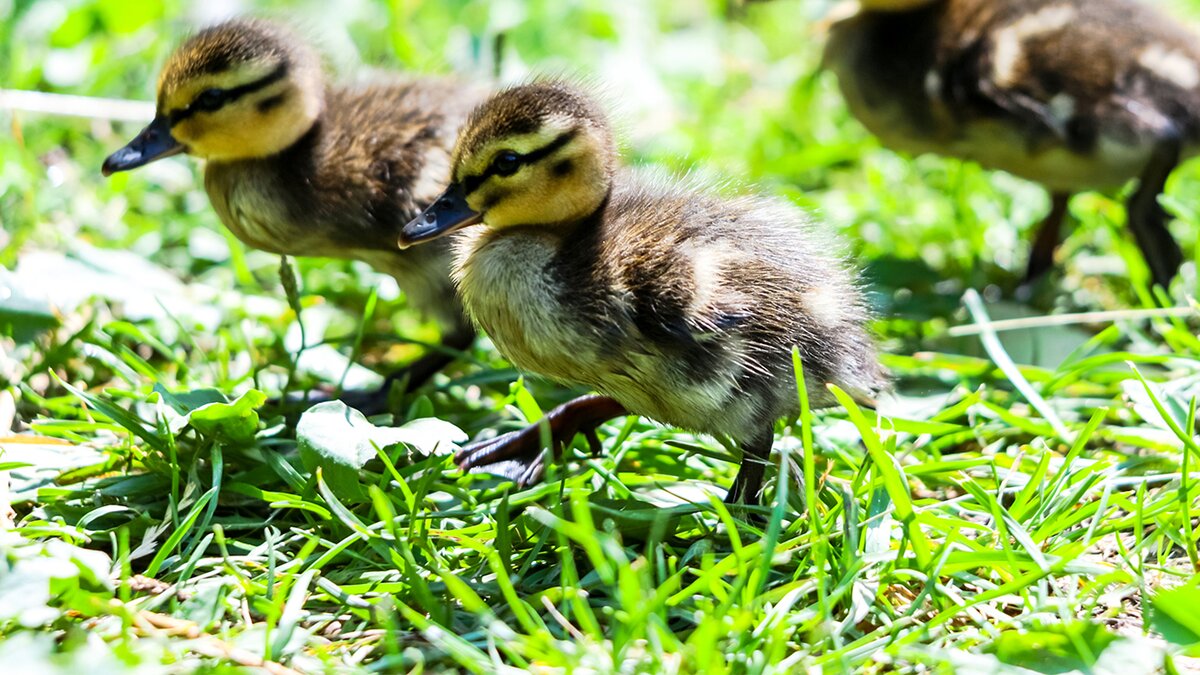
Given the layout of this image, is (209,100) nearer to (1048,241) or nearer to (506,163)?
(506,163)

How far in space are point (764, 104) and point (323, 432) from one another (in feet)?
8.57

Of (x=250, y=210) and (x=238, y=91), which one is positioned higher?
(x=238, y=91)

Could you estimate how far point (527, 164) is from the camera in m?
1.95

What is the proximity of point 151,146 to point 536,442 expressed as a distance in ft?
3.14

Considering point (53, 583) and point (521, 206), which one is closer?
point (53, 583)

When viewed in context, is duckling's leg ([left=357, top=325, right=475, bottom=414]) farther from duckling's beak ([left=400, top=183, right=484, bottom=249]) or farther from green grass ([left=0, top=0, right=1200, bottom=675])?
duckling's beak ([left=400, top=183, right=484, bottom=249])

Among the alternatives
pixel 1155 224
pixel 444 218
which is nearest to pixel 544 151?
pixel 444 218

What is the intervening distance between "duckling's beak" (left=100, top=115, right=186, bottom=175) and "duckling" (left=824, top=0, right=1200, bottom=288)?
1.66m

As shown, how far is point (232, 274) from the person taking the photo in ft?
9.72

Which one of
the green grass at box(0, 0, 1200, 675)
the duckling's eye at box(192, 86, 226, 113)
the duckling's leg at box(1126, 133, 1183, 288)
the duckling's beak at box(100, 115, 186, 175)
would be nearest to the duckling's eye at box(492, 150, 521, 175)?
the green grass at box(0, 0, 1200, 675)

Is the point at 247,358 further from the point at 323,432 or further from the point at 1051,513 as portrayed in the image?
the point at 1051,513

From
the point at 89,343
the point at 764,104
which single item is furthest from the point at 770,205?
the point at 764,104

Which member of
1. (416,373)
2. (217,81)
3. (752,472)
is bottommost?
(416,373)

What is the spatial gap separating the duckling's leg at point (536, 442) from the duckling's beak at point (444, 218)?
370 mm
